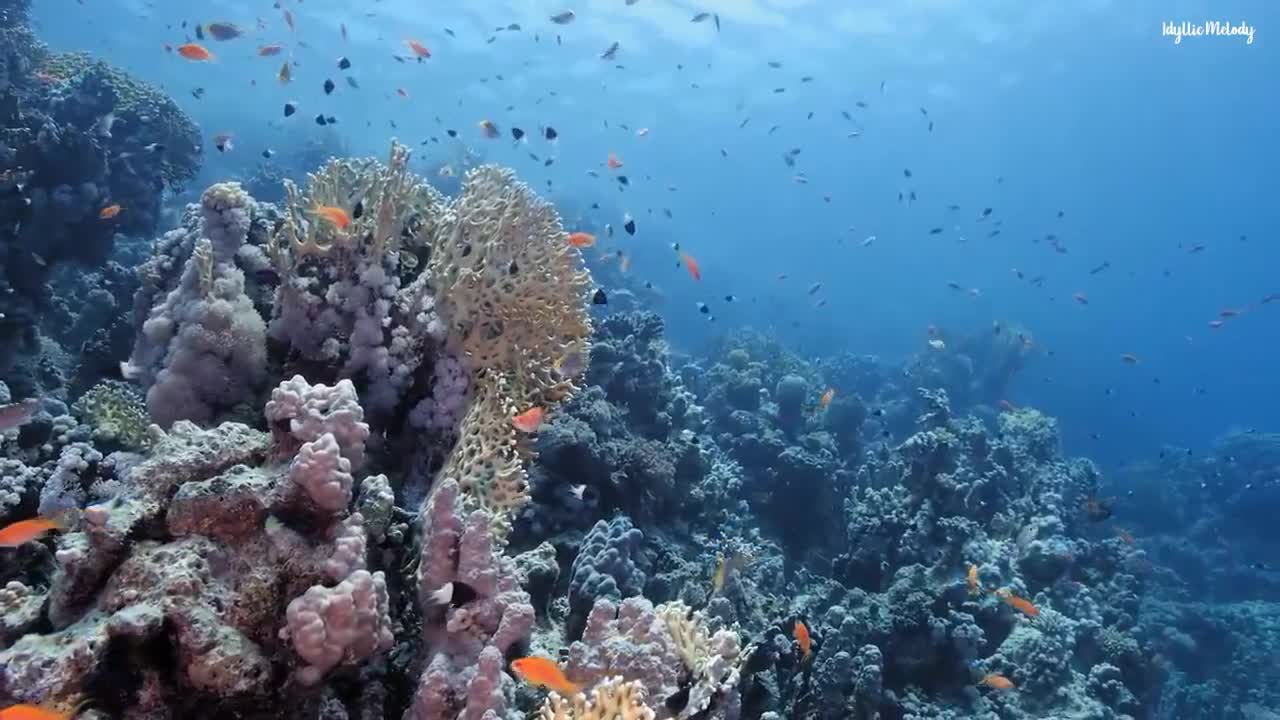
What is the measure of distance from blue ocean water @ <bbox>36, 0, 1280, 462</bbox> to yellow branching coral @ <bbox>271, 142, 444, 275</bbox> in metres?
11.9

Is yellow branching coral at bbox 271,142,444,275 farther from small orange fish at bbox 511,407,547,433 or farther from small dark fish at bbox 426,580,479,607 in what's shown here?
small dark fish at bbox 426,580,479,607

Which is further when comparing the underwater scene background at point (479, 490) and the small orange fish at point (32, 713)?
the underwater scene background at point (479, 490)

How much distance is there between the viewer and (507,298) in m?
5.04

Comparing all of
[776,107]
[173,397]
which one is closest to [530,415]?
[173,397]

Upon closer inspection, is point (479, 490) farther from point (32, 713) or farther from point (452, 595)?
point (32, 713)

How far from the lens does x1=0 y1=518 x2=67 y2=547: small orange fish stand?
10.6 feet

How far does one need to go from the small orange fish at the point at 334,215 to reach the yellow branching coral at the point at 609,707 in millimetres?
3433

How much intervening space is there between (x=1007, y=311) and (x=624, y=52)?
6265 centimetres

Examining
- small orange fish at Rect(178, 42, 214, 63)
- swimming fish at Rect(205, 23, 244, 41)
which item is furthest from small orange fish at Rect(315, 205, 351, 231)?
swimming fish at Rect(205, 23, 244, 41)

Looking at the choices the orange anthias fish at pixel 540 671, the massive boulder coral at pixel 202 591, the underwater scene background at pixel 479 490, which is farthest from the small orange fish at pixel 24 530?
the orange anthias fish at pixel 540 671

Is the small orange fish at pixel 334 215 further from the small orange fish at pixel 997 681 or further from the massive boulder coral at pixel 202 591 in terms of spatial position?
the small orange fish at pixel 997 681

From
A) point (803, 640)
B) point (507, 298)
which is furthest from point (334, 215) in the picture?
point (803, 640)

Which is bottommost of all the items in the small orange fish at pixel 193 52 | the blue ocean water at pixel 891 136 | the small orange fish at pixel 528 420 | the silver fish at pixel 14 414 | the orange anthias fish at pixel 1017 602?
the silver fish at pixel 14 414

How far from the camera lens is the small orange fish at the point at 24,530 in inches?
128
